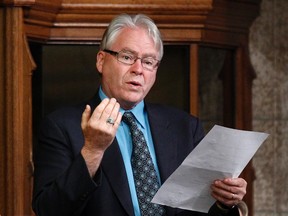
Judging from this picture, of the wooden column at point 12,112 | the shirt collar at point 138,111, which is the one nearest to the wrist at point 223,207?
the shirt collar at point 138,111

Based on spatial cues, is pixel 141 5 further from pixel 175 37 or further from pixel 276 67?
pixel 276 67

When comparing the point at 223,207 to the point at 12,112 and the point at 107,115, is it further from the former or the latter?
the point at 12,112

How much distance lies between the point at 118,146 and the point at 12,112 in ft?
3.89

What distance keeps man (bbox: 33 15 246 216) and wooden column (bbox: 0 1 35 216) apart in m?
1.00

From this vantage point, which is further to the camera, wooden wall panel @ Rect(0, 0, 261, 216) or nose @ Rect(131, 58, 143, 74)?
wooden wall panel @ Rect(0, 0, 261, 216)

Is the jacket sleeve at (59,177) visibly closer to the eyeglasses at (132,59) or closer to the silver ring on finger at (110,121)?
the silver ring on finger at (110,121)

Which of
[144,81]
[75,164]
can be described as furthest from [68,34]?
[75,164]

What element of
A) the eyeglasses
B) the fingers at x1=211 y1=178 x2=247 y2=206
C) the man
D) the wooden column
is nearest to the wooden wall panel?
the wooden column

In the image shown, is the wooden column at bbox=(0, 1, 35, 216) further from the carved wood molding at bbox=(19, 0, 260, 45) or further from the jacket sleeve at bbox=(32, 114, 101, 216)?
the jacket sleeve at bbox=(32, 114, 101, 216)

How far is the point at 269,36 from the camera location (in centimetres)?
571

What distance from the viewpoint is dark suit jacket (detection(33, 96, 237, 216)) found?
2.95m

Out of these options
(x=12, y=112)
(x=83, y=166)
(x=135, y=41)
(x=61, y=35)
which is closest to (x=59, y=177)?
(x=83, y=166)

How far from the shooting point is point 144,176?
3172 mm

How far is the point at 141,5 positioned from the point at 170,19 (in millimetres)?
168
